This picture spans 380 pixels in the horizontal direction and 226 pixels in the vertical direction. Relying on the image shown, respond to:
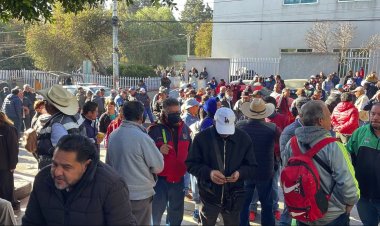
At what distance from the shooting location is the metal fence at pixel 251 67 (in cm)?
2292

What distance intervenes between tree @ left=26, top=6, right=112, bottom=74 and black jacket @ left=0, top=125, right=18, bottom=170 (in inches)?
816

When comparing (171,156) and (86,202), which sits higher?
(86,202)

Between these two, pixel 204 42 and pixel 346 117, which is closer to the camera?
pixel 346 117

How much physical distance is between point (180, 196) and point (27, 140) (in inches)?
71.3

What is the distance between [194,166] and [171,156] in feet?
2.08

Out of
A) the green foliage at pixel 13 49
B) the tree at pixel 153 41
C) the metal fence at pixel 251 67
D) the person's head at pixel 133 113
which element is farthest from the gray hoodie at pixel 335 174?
the tree at pixel 153 41

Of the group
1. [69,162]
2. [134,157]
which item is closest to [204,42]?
[134,157]

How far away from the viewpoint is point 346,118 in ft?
22.1

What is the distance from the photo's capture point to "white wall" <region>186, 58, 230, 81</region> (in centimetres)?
2298

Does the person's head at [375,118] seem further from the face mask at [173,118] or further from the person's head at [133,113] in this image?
the person's head at [133,113]

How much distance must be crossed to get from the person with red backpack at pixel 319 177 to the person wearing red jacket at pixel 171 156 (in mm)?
1552

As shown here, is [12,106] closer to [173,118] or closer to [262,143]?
[173,118]

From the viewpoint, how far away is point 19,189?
6305 mm

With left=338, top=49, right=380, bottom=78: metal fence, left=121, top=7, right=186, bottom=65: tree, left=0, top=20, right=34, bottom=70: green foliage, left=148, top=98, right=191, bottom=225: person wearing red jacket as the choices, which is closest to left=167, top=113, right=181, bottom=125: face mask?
left=148, top=98, right=191, bottom=225: person wearing red jacket
